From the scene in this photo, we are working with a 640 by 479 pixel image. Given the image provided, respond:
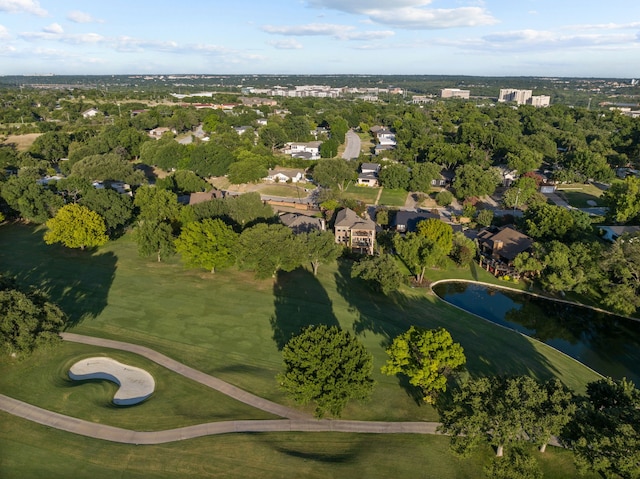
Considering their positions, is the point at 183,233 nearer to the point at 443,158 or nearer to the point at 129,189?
the point at 129,189

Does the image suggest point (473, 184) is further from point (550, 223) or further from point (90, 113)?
point (90, 113)

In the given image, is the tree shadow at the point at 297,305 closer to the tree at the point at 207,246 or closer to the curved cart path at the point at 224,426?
the tree at the point at 207,246

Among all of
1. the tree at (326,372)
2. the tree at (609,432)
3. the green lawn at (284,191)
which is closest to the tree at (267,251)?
the tree at (326,372)

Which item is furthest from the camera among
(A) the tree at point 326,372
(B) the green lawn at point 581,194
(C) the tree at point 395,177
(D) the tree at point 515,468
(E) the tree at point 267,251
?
(C) the tree at point 395,177

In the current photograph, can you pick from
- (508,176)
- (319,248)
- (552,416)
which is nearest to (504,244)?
(319,248)

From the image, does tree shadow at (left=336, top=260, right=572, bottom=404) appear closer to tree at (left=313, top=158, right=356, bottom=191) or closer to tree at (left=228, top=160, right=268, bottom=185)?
tree at (left=313, top=158, right=356, bottom=191)

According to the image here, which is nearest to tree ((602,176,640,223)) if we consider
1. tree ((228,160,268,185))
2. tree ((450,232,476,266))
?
tree ((450,232,476,266))

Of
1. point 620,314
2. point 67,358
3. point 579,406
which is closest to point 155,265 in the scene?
point 67,358
